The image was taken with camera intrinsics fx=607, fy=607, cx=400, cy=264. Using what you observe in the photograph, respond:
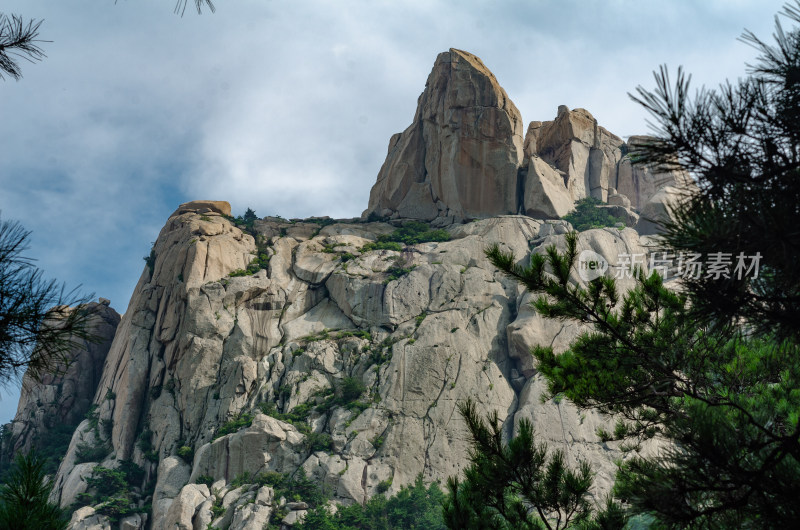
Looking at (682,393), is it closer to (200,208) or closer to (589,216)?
(589,216)

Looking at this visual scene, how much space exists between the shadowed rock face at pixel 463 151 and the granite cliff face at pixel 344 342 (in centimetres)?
13

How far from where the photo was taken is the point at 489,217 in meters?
44.6

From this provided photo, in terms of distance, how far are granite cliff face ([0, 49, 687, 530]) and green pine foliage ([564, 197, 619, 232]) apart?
36.7 inches

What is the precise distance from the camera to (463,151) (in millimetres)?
45500

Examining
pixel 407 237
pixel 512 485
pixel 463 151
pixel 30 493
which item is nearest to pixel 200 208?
pixel 407 237

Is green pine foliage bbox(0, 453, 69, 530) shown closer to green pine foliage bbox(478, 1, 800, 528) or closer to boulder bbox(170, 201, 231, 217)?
green pine foliage bbox(478, 1, 800, 528)

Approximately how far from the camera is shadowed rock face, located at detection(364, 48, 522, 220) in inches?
1789

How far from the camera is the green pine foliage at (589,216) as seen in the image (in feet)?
150

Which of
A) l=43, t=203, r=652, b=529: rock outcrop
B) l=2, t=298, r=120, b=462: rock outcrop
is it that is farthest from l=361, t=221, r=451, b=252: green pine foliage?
l=2, t=298, r=120, b=462: rock outcrop

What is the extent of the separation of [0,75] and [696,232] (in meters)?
5.48

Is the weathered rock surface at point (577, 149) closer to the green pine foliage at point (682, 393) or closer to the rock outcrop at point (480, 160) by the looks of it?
the rock outcrop at point (480, 160)

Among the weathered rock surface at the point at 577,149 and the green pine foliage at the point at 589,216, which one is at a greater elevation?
the weathered rock surface at the point at 577,149

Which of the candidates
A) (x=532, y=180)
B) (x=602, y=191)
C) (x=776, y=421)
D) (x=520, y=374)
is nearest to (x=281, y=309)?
(x=520, y=374)

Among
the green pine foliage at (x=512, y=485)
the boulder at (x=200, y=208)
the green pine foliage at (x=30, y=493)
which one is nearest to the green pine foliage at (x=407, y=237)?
the boulder at (x=200, y=208)
